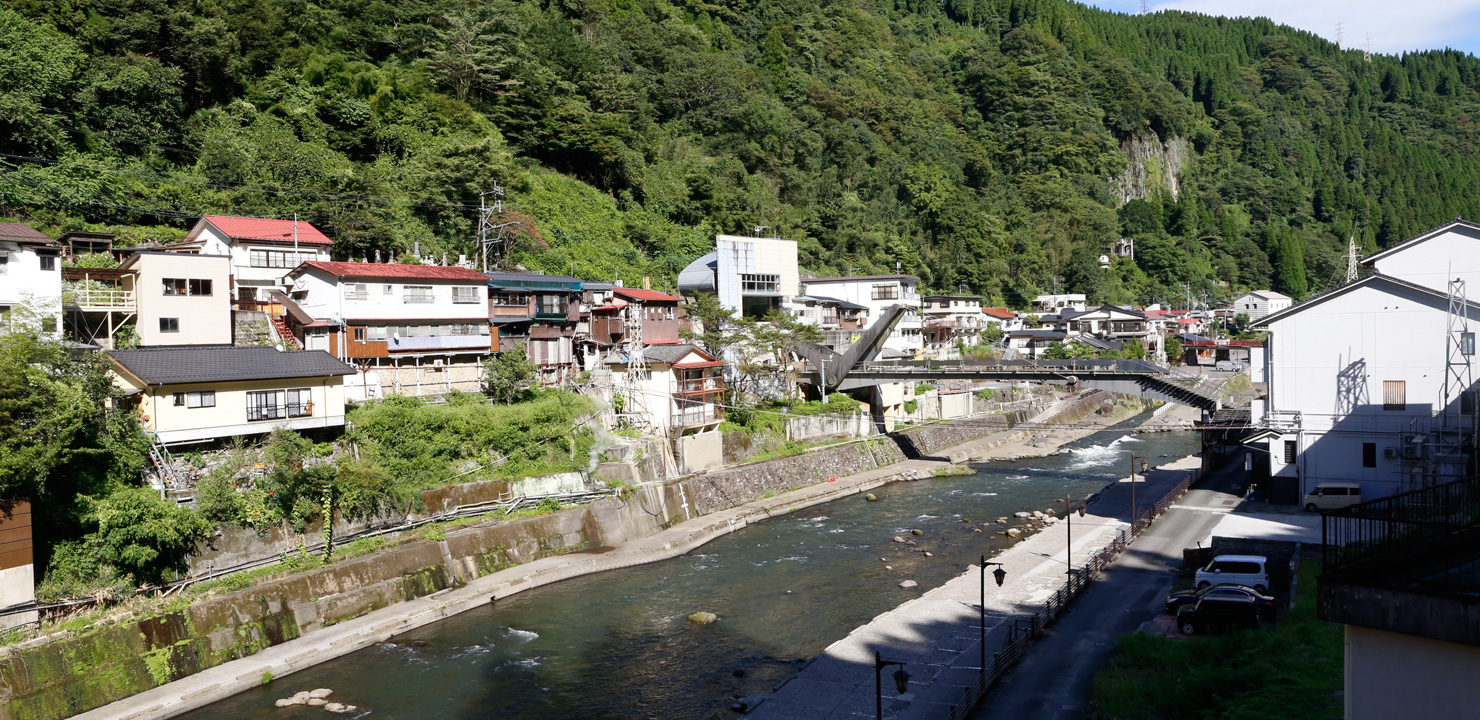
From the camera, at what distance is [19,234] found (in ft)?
68.3

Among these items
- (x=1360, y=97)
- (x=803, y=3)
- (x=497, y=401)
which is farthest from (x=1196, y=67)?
(x=497, y=401)

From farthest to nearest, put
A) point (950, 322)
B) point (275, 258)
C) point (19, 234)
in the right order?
1. point (950, 322)
2. point (275, 258)
3. point (19, 234)

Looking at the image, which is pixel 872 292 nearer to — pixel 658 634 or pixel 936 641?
pixel 658 634

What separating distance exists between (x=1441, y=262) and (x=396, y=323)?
1272 inches

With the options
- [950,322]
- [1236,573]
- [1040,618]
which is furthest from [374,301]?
[950,322]

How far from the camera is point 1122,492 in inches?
1230

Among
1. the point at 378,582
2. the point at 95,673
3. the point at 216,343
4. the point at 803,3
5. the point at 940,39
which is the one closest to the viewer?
the point at 95,673

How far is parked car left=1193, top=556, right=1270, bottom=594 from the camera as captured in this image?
1780 centimetres

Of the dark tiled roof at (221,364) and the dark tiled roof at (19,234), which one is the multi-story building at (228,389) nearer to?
the dark tiled roof at (221,364)

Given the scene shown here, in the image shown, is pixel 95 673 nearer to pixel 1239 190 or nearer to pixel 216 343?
pixel 216 343

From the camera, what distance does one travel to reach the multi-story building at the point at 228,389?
2125cm

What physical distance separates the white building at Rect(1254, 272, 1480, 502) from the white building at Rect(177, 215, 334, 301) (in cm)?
3081

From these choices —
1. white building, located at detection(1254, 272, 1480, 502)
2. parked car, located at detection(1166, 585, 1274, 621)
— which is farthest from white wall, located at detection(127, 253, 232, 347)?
white building, located at detection(1254, 272, 1480, 502)

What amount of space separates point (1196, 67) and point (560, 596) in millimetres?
149390
